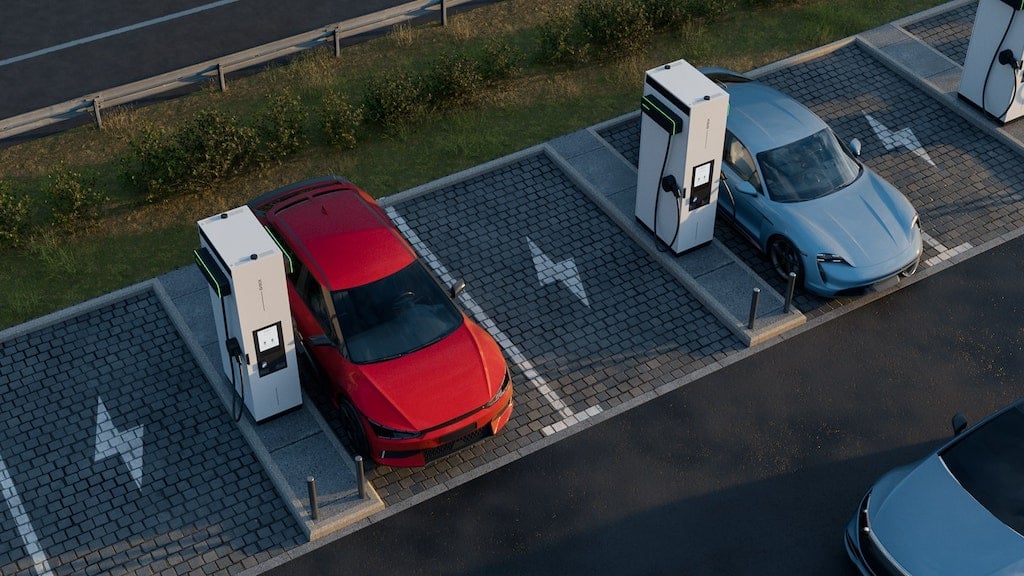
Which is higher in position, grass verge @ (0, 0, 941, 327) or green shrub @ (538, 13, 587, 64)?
green shrub @ (538, 13, 587, 64)

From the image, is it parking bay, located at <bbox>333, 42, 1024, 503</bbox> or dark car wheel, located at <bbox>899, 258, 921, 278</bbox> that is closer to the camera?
parking bay, located at <bbox>333, 42, 1024, 503</bbox>

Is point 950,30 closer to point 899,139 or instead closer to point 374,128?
point 899,139

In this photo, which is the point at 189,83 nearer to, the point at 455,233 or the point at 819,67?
the point at 455,233

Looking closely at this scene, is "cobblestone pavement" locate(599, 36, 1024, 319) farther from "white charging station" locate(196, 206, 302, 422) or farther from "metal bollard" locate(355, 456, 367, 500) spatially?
"white charging station" locate(196, 206, 302, 422)

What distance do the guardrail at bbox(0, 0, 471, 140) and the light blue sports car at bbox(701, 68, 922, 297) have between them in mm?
6071

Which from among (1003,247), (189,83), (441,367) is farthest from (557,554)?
(189,83)

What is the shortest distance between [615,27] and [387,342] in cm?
824

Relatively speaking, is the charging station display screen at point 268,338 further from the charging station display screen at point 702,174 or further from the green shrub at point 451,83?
the green shrub at point 451,83

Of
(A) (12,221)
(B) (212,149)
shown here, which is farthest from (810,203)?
(A) (12,221)

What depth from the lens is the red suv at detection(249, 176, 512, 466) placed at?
1380 cm

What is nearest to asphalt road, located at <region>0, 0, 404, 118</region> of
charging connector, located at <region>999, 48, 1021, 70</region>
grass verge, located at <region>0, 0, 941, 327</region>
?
grass verge, located at <region>0, 0, 941, 327</region>

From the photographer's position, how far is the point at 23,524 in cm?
1372

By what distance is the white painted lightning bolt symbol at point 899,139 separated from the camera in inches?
733

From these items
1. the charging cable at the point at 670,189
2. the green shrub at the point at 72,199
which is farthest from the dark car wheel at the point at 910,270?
the green shrub at the point at 72,199
